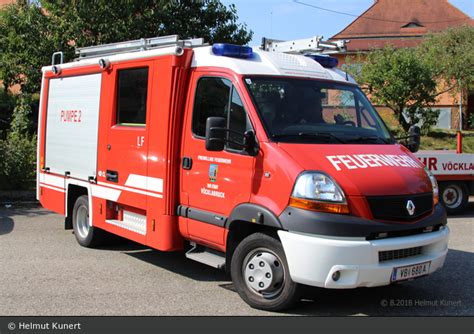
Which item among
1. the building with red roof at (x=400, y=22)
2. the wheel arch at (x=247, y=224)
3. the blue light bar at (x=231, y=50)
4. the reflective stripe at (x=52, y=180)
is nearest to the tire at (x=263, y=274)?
the wheel arch at (x=247, y=224)

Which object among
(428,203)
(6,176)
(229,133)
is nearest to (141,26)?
(6,176)

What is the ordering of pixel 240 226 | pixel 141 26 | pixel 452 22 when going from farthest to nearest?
pixel 452 22, pixel 141 26, pixel 240 226

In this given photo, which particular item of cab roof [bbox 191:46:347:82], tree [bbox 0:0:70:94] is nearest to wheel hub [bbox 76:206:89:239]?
cab roof [bbox 191:46:347:82]

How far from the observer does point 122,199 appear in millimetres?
6762

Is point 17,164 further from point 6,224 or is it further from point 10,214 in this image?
point 6,224

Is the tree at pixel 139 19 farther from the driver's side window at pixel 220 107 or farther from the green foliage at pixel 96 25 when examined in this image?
the driver's side window at pixel 220 107

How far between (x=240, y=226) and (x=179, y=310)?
3.30 ft

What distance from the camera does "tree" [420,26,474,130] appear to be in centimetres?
2911

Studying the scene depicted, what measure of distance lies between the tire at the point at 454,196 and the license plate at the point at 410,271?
6669 millimetres

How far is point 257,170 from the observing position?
5.07m

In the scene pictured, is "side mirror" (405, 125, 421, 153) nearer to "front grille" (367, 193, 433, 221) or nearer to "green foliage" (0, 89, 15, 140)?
"front grille" (367, 193, 433, 221)

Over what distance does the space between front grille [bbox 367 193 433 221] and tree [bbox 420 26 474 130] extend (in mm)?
24659

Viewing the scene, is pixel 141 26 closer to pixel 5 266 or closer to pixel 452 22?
pixel 5 266

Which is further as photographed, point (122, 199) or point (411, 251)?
point (122, 199)
